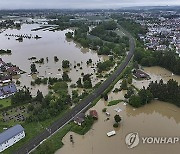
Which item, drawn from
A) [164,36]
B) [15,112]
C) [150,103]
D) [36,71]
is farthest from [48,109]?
[164,36]

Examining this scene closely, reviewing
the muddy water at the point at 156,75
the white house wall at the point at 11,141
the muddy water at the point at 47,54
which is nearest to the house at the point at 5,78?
the muddy water at the point at 47,54

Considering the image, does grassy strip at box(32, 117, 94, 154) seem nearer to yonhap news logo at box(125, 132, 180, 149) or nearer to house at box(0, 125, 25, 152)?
house at box(0, 125, 25, 152)

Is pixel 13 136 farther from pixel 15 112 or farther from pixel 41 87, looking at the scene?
pixel 41 87

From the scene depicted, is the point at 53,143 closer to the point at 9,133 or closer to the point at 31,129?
the point at 31,129

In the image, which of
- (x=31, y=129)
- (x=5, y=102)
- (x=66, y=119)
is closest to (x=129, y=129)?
(x=66, y=119)

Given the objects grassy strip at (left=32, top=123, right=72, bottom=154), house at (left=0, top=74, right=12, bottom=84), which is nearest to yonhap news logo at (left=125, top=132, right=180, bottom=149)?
grassy strip at (left=32, top=123, right=72, bottom=154)

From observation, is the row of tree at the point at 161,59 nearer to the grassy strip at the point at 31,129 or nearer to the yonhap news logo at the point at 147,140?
the yonhap news logo at the point at 147,140
